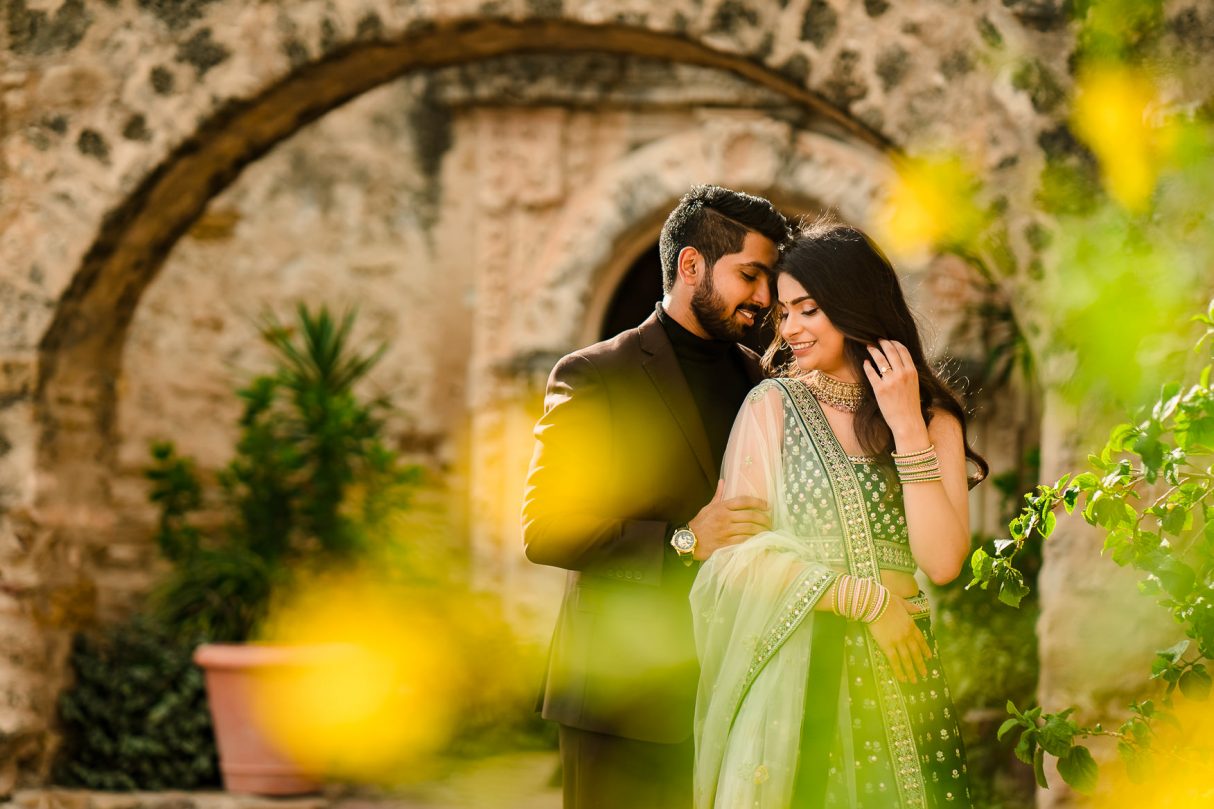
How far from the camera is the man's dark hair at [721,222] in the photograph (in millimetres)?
2848

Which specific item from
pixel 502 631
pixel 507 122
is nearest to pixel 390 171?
pixel 507 122

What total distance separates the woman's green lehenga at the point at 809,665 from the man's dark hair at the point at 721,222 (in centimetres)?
39

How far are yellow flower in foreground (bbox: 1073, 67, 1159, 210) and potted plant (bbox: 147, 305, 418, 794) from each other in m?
3.57

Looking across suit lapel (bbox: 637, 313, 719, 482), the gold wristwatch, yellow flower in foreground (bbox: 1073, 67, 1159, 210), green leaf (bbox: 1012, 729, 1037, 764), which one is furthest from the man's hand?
yellow flower in foreground (bbox: 1073, 67, 1159, 210)

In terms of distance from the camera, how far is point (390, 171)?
7520mm

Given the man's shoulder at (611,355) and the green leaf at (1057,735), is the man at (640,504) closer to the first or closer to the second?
the man's shoulder at (611,355)

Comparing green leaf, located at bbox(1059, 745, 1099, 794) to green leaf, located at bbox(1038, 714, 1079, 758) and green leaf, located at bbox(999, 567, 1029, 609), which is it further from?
green leaf, located at bbox(999, 567, 1029, 609)

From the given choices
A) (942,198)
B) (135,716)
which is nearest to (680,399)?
(942,198)

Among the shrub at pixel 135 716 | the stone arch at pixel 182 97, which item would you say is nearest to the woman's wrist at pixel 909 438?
the stone arch at pixel 182 97

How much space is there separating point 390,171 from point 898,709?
219 inches

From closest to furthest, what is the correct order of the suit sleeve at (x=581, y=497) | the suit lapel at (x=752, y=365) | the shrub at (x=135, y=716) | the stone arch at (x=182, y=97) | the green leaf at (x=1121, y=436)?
the green leaf at (x=1121, y=436), the suit sleeve at (x=581, y=497), the suit lapel at (x=752, y=365), the stone arch at (x=182, y=97), the shrub at (x=135, y=716)

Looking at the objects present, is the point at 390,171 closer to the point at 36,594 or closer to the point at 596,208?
the point at 596,208

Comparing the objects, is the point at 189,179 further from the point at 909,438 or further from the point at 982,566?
the point at 982,566

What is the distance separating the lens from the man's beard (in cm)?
291
